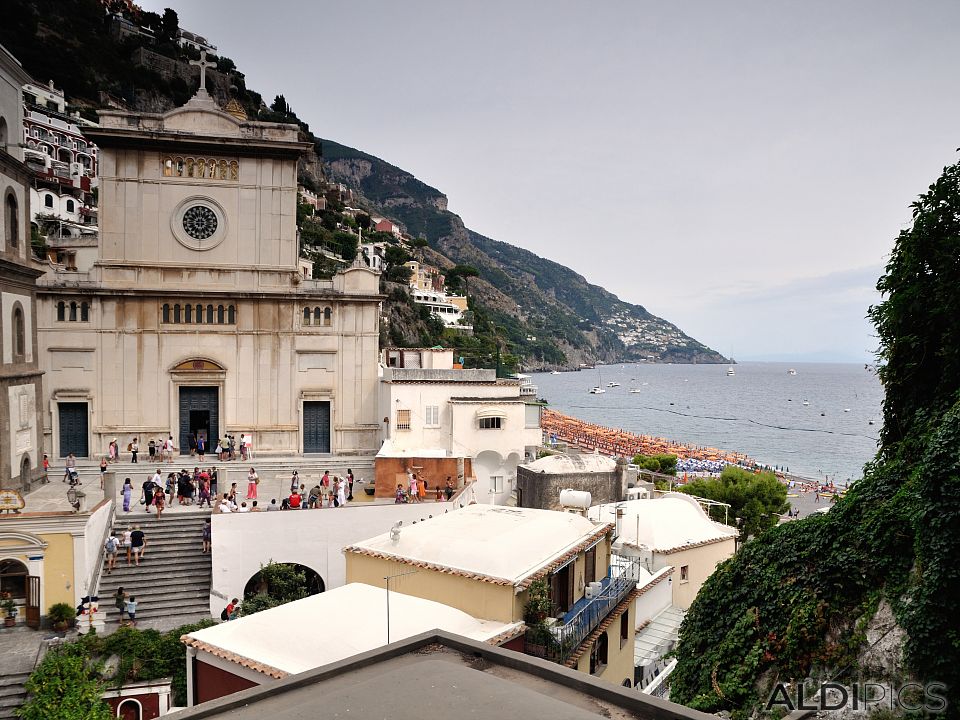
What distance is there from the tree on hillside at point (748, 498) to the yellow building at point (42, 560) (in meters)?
26.5

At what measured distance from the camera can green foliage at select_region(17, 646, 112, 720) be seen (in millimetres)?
11875

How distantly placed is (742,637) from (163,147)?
2634 centimetres

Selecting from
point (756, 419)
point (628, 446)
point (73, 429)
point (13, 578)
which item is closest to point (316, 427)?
point (73, 429)

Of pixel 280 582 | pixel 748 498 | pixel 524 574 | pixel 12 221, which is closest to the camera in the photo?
pixel 524 574

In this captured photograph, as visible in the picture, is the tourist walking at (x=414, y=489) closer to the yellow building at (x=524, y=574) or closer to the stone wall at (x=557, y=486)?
the yellow building at (x=524, y=574)

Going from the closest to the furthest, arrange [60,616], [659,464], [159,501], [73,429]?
[60,616] → [159,501] → [73,429] → [659,464]

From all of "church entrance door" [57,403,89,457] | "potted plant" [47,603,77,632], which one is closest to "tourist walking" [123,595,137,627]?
"potted plant" [47,603,77,632]

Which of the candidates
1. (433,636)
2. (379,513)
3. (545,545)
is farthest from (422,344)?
(433,636)

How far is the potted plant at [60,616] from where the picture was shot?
50.0 feet

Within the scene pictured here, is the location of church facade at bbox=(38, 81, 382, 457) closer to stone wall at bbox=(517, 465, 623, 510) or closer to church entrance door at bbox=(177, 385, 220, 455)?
church entrance door at bbox=(177, 385, 220, 455)

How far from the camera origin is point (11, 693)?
1285cm

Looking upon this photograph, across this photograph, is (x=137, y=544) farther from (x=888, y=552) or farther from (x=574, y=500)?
(x=888, y=552)

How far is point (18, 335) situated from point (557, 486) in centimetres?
1968

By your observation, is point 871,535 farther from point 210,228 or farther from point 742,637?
point 210,228
